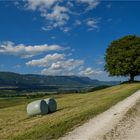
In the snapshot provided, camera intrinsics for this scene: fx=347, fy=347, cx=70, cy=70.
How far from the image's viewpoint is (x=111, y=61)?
86438 mm

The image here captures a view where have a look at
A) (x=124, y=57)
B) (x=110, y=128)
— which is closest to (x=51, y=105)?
(x=110, y=128)

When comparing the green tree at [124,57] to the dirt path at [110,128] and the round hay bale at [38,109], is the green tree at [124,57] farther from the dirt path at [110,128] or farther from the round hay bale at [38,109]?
the dirt path at [110,128]

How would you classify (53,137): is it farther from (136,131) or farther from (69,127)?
(136,131)

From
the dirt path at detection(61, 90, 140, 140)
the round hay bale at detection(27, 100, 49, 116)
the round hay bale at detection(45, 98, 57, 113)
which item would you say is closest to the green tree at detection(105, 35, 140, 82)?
the round hay bale at detection(45, 98, 57, 113)

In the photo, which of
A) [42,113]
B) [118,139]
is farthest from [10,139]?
[42,113]

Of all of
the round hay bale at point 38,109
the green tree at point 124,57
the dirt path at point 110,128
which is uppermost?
the green tree at point 124,57

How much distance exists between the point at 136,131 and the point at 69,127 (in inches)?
162

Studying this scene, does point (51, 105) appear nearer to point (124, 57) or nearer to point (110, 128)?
point (110, 128)

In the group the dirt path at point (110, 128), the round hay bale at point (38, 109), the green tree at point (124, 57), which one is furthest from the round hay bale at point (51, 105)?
the green tree at point (124, 57)

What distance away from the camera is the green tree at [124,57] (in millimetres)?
82375

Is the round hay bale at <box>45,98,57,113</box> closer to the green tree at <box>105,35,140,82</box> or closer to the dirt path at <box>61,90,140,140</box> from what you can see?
the dirt path at <box>61,90,140,140</box>

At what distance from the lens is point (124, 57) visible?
83.3 m

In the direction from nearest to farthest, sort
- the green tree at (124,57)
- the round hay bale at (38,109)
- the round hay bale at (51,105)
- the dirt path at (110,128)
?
the dirt path at (110,128) < the round hay bale at (38,109) < the round hay bale at (51,105) < the green tree at (124,57)

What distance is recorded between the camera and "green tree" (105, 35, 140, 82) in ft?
270
